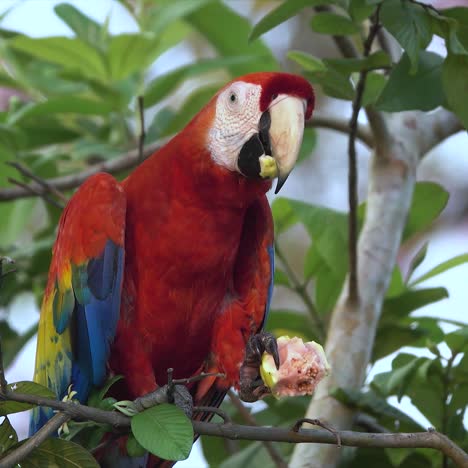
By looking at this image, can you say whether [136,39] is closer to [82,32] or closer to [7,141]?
[82,32]

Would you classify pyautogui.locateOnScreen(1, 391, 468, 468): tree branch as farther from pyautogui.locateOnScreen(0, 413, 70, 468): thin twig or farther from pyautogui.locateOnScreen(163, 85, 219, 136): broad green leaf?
pyautogui.locateOnScreen(163, 85, 219, 136): broad green leaf

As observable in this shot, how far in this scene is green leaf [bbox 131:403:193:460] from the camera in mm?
1033

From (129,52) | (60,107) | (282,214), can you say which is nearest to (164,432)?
(282,214)

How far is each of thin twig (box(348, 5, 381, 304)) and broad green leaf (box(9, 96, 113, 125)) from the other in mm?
647

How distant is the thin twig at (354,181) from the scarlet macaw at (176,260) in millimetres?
80

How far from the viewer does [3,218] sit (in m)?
2.14

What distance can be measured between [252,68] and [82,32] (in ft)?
1.31

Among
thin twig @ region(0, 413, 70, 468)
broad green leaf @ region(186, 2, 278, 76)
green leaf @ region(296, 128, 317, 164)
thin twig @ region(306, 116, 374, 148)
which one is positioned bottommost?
thin twig @ region(0, 413, 70, 468)

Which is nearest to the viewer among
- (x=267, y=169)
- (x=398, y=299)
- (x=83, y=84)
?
(x=267, y=169)

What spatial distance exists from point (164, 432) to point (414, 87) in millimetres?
632

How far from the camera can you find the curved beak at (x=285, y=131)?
1351mm

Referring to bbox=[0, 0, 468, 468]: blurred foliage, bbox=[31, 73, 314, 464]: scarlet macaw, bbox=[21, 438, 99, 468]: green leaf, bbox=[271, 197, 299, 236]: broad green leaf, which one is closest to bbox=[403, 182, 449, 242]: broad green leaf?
bbox=[0, 0, 468, 468]: blurred foliage

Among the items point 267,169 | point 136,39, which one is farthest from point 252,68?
point 267,169

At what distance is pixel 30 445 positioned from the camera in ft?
3.29
